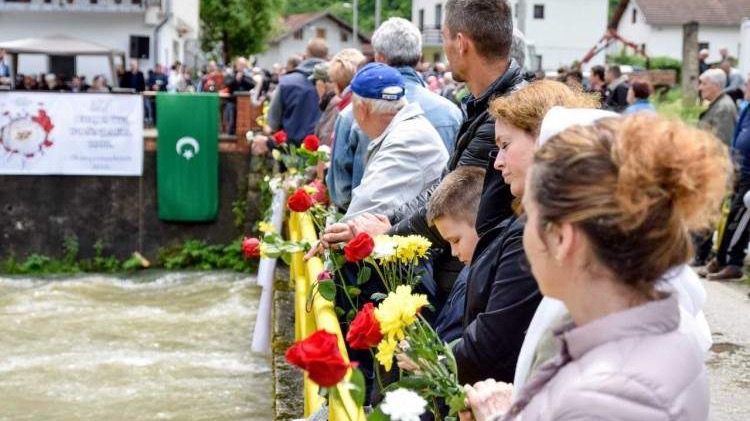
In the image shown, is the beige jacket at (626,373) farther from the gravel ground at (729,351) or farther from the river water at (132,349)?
the river water at (132,349)

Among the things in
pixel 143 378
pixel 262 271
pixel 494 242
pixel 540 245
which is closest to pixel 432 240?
pixel 494 242

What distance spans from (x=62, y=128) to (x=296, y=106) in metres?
5.45

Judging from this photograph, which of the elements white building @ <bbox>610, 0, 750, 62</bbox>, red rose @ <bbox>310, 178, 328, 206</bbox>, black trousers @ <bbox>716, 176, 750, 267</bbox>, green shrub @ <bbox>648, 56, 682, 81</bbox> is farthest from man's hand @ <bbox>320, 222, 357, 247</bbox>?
white building @ <bbox>610, 0, 750, 62</bbox>

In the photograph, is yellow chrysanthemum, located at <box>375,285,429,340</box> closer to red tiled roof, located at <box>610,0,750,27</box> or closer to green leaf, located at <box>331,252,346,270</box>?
green leaf, located at <box>331,252,346,270</box>

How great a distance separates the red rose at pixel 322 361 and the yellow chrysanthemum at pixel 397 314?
45 cm

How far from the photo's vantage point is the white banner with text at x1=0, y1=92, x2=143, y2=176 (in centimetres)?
1617

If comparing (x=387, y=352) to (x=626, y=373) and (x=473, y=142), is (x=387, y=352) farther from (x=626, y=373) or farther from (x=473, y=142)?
(x=473, y=142)

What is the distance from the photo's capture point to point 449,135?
20.1 ft

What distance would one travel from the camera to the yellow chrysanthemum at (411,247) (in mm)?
3902

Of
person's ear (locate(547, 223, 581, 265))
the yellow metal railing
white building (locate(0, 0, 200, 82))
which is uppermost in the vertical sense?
white building (locate(0, 0, 200, 82))

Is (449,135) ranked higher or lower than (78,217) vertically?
higher

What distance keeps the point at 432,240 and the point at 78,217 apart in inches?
497

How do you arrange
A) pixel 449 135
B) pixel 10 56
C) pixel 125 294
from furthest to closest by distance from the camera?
pixel 10 56
pixel 125 294
pixel 449 135

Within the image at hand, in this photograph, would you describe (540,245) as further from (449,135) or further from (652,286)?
(449,135)
